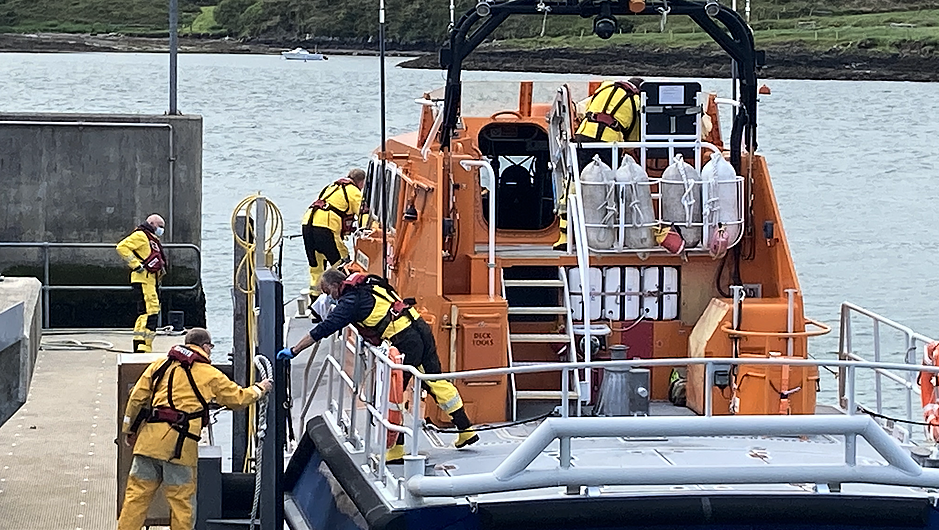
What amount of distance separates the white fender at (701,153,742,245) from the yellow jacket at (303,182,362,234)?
4348 mm

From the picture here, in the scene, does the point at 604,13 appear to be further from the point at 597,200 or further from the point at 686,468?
the point at 686,468

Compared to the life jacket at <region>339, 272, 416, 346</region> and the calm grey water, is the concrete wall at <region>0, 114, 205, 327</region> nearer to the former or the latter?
the calm grey water

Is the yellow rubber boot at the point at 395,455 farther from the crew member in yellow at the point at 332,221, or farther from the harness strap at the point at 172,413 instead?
the crew member in yellow at the point at 332,221

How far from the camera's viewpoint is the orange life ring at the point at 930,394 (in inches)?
267

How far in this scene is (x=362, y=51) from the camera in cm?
7944

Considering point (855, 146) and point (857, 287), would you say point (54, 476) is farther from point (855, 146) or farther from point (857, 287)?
point (855, 146)

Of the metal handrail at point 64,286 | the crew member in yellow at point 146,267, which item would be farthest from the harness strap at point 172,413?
the metal handrail at point 64,286

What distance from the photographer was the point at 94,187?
46.7 ft

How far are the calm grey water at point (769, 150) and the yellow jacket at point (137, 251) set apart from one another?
137 inches

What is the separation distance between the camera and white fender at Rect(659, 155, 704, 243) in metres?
7.70

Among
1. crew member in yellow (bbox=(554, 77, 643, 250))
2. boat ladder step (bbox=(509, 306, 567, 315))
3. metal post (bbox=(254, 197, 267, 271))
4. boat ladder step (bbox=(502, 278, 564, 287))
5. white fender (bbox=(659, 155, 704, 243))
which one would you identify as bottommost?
boat ladder step (bbox=(509, 306, 567, 315))

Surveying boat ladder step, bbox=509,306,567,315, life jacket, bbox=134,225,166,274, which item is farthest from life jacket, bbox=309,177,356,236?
boat ladder step, bbox=509,306,567,315

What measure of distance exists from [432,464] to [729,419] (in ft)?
4.95

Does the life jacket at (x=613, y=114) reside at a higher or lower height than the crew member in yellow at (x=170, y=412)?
higher
